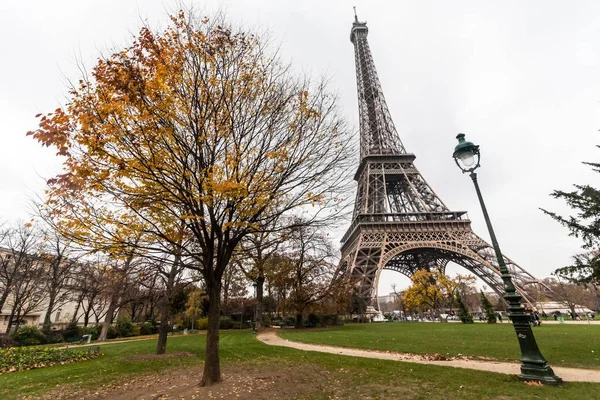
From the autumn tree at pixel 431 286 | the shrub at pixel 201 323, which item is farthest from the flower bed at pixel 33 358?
the autumn tree at pixel 431 286

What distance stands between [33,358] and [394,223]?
113 ft

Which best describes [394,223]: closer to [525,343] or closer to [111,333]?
[525,343]

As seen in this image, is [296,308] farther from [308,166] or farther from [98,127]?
[98,127]

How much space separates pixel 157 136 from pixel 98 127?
3.63ft

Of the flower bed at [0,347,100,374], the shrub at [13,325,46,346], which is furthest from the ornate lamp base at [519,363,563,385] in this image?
the shrub at [13,325,46,346]

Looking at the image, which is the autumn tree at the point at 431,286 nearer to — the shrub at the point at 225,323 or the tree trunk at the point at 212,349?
the shrub at the point at 225,323

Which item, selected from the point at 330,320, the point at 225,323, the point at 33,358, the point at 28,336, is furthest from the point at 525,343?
the point at 225,323

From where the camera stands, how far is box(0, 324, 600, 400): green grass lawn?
564 cm

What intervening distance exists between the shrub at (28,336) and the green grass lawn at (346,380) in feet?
63.2

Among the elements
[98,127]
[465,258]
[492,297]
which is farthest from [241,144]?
[492,297]

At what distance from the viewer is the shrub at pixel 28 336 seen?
22.8 metres

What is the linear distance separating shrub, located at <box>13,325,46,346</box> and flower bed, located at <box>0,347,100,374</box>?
1473cm

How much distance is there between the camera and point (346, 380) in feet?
23.1

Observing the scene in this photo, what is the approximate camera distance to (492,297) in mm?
87688
